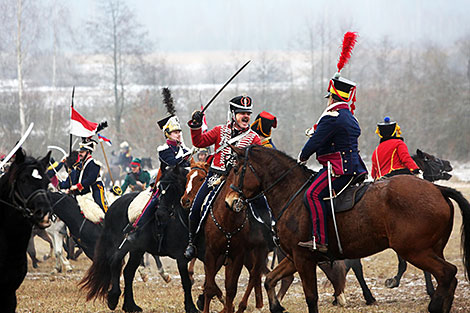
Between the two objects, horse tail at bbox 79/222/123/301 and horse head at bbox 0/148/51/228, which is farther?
horse tail at bbox 79/222/123/301

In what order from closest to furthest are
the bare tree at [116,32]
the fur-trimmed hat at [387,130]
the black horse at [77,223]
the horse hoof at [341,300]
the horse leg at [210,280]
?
the horse leg at [210,280]
the horse hoof at [341,300]
the fur-trimmed hat at [387,130]
the black horse at [77,223]
the bare tree at [116,32]

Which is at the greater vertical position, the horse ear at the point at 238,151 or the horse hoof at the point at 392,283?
the horse ear at the point at 238,151

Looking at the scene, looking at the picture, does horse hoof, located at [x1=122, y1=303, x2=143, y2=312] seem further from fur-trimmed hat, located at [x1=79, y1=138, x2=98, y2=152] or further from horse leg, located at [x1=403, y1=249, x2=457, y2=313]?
horse leg, located at [x1=403, y1=249, x2=457, y2=313]

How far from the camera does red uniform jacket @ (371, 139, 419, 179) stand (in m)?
10.6

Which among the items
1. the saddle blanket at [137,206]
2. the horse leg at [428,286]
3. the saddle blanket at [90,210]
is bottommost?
the horse leg at [428,286]

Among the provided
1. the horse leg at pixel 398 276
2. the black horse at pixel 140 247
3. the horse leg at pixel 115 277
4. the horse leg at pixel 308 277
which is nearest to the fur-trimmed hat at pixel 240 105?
the black horse at pixel 140 247

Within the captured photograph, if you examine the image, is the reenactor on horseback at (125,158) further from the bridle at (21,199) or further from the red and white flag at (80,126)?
the bridle at (21,199)

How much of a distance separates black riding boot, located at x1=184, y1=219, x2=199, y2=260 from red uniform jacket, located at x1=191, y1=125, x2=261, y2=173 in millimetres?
820

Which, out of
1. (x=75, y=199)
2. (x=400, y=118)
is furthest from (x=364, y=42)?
(x=75, y=199)

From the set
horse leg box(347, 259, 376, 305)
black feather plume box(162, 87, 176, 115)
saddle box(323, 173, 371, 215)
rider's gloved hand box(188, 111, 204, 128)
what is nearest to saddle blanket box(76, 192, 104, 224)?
black feather plume box(162, 87, 176, 115)

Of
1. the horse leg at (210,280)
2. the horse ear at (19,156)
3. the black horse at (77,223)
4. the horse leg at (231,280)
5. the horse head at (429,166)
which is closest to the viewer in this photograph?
the horse ear at (19,156)

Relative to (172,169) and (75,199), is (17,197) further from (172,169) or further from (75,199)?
(75,199)

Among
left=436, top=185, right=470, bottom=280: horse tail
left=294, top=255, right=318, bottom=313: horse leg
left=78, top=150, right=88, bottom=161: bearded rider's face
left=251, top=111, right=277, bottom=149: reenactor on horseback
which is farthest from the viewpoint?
left=78, top=150, right=88, bottom=161: bearded rider's face

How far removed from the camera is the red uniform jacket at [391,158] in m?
10.6
